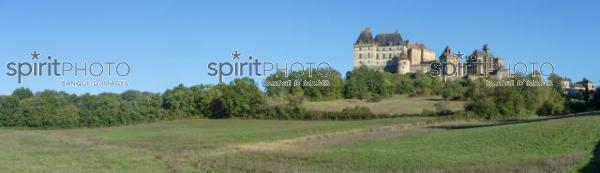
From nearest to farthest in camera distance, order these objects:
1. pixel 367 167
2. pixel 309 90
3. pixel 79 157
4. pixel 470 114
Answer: pixel 367 167, pixel 79 157, pixel 470 114, pixel 309 90

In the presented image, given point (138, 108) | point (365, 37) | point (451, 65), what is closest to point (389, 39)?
point (365, 37)

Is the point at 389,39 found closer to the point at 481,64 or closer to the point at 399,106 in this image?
the point at 481,64

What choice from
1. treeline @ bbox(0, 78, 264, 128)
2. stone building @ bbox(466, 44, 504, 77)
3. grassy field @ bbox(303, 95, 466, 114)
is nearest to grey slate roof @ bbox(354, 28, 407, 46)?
stone building @ bbox(466, 44, 504, 77)

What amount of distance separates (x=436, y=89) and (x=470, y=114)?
51.9 metres

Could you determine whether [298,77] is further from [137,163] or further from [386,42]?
[137,163]

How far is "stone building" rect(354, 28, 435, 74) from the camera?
192 m

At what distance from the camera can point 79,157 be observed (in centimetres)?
4112

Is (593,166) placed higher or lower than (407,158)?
higher

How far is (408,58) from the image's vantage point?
620 ft

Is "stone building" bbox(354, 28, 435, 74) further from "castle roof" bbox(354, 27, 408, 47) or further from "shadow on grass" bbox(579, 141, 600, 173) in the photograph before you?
"shadow on grass" bbox(579, 141, 600, 173)

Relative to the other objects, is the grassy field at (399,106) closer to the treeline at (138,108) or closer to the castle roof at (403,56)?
the treeline at (138,108)

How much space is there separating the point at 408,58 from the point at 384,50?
28.3 ft

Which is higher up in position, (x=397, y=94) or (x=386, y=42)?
(x=386, y=42)

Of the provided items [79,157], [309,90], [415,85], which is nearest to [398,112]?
[309,90]
